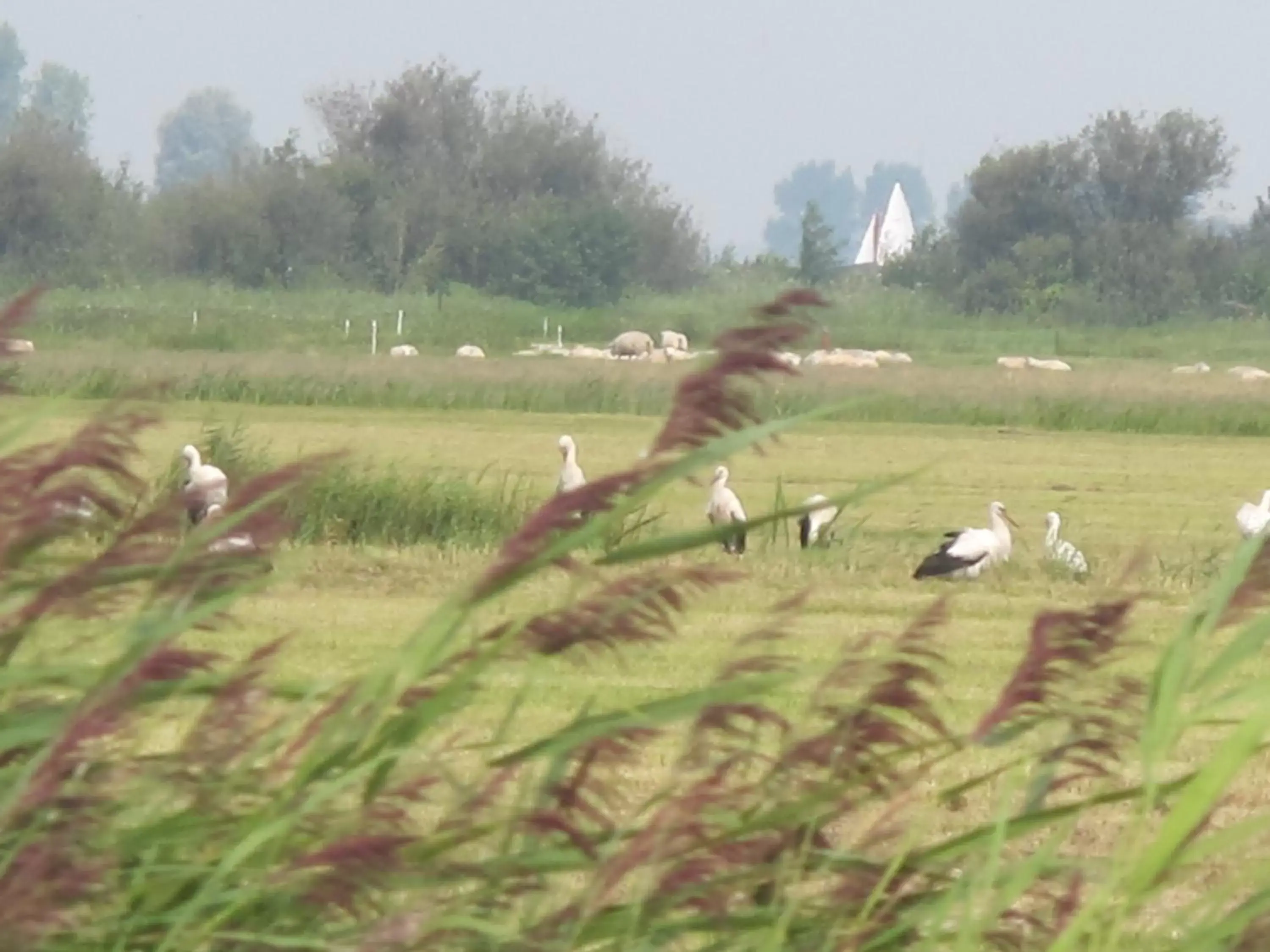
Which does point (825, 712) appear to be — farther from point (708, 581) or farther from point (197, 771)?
point (197, 771)

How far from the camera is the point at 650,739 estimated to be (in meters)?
2.35

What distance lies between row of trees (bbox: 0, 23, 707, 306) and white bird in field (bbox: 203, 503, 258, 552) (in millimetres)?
48527

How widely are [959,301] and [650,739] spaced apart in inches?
2157

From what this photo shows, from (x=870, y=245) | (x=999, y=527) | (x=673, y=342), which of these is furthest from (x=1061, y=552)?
(x=870, y=245)

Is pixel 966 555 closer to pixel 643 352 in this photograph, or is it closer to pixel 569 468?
pixel 569 468

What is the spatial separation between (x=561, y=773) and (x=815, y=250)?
208 ft

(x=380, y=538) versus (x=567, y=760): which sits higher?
(x=567, y=760)

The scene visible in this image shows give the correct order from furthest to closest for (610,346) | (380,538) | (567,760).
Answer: (610,346) < (380,538) < (567,760)

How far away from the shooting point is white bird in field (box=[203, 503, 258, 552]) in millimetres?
2330

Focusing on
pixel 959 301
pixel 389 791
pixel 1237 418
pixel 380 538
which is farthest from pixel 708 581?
pixel 959 301

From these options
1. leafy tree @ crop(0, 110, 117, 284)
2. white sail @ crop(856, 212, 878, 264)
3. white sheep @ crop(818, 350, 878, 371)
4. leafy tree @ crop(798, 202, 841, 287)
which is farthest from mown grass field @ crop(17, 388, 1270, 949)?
white sail @ crop(856, 212, 878, 264)

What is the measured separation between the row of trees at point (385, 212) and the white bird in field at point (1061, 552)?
1544 inches

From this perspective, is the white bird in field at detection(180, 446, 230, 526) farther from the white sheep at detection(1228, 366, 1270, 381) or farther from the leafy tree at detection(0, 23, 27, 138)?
the leafy tree at detection(0, 23, 27, 138)

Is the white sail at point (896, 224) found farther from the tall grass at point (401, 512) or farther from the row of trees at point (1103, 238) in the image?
the tall grass at point (401, 512)
